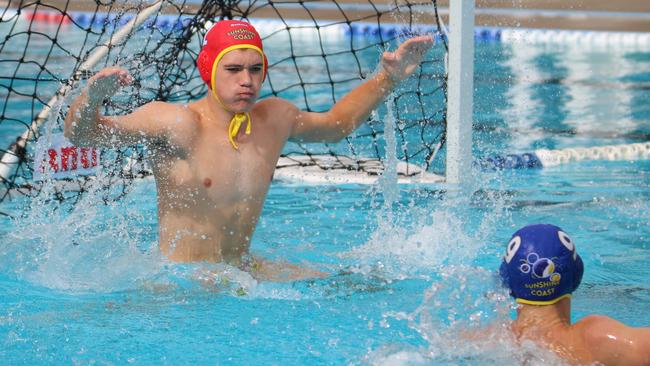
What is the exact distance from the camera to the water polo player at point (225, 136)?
3.28 metres

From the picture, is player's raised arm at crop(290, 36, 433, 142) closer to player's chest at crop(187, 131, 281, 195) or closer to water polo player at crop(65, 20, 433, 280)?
water polo player at crop(65, 20, 433, 280)

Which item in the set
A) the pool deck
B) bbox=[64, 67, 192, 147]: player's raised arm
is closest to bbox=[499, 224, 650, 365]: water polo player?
bbox=[64, 67, 192, 147]: player's raised arm

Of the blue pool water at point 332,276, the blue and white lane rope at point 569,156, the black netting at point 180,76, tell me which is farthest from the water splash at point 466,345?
the blue and white lane rope at point 569,156

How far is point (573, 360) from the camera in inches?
95.4

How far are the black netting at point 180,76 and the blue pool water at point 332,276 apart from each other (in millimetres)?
288

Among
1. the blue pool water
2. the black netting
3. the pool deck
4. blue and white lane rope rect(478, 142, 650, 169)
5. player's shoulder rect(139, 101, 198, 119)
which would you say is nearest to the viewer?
the blue pool water

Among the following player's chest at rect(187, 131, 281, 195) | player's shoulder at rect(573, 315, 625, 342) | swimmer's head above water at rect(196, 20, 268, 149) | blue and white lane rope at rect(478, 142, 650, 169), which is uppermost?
swimmer's head above water at rect(196, 20, 268, 149)

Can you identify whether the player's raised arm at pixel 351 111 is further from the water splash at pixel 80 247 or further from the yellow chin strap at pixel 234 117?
the water splash at pixel 80 247

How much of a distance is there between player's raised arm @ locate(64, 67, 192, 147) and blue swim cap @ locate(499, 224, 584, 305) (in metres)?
1.33

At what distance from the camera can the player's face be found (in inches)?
129

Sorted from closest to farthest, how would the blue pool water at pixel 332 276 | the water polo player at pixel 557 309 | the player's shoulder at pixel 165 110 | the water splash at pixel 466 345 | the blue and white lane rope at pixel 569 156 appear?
the water polo player at pixel 557 309
the water splash at pixel 466 345
the blue pool water at pixel 332 276
the player's shoulder at pixel 165 110
the blue and white lane rope at pixel 569 156

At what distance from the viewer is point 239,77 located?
3.29m

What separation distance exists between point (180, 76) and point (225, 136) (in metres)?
1.43

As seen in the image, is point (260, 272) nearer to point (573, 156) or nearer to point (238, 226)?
point (238, 226)
